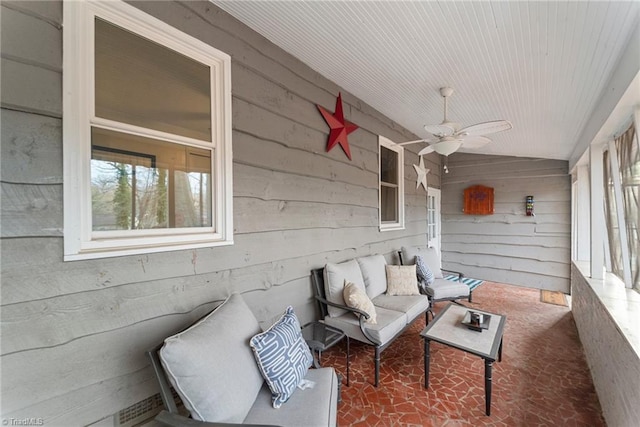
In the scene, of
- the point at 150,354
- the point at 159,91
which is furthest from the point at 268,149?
the point at 150,354

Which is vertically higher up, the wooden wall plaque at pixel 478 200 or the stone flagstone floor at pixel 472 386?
the wooden wall plaque at pixel 478 200

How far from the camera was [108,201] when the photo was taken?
1358mm

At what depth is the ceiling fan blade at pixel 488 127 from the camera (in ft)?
7.30

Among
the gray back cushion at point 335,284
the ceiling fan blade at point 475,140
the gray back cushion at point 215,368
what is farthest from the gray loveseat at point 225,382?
the ceiling fan blade at point 475,140

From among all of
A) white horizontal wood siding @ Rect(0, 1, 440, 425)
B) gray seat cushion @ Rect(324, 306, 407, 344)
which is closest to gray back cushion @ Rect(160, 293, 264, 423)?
white horizontal wood siding @ Rect(0, 1, 440, 425)

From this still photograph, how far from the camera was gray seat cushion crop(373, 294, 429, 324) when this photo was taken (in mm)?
2707

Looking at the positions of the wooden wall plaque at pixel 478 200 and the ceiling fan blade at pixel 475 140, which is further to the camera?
the wooden wall plaque at pixel 478 200

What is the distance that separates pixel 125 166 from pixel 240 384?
1.29 meters

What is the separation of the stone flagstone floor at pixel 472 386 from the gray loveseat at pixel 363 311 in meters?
0.26

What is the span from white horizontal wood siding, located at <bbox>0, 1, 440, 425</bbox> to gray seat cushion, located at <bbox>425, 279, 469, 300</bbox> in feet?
5.87

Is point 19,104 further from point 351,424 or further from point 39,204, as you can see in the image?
point 351,424

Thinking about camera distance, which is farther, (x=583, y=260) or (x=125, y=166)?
(x=583, y=260)

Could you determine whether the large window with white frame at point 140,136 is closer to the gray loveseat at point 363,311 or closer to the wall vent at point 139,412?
the wall vent at point 139,412

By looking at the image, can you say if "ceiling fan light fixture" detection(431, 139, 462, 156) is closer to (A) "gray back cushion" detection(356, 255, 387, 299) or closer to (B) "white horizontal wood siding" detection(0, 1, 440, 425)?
(B) "white horizontal wood siding" detection(0, 1, 440, 425)
